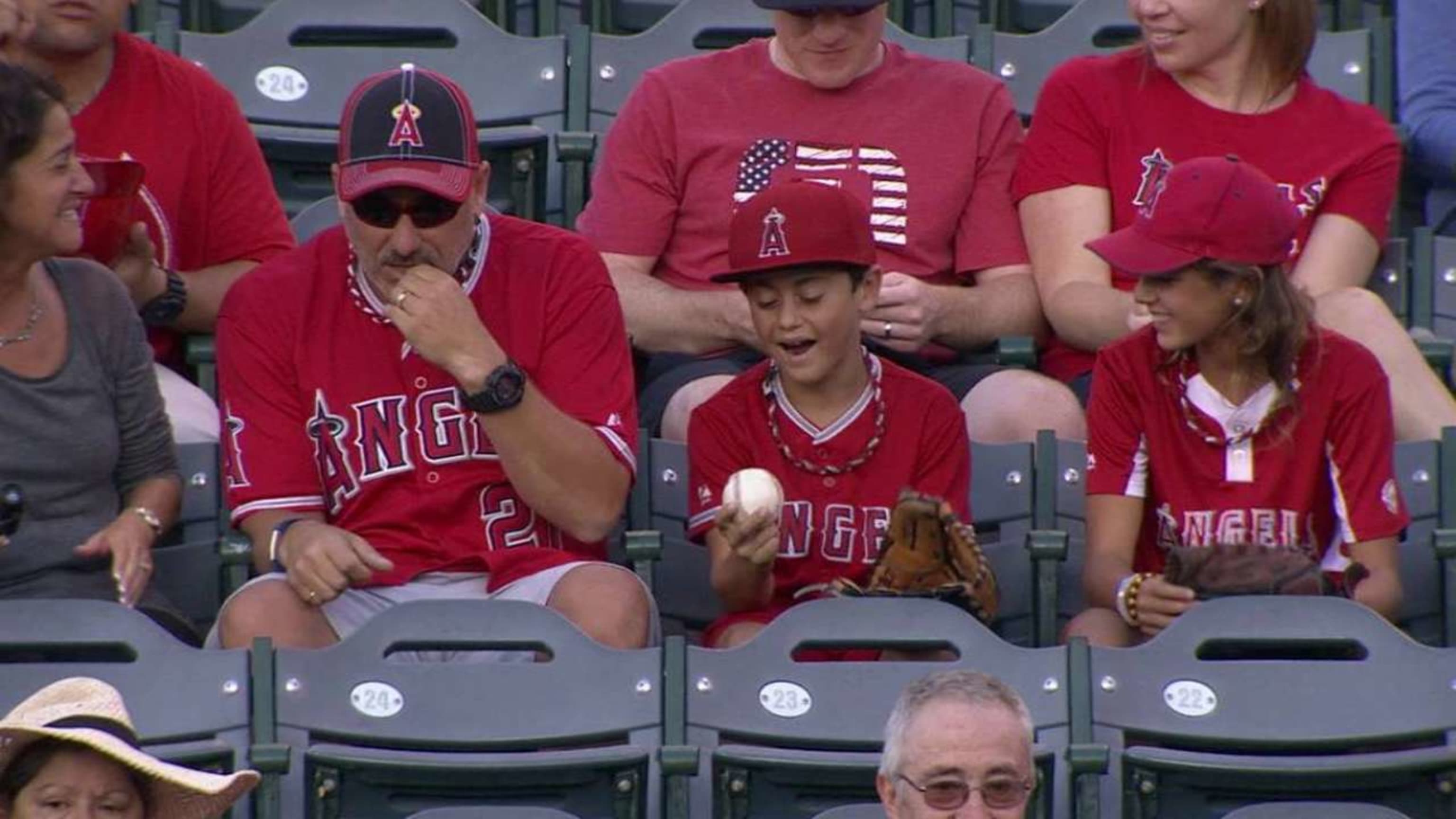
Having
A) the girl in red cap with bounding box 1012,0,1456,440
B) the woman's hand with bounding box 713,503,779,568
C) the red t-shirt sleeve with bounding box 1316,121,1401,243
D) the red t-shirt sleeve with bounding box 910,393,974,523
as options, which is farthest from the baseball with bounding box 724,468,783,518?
the red t-shirt sleeve with bounding box 1316,121,1401,243

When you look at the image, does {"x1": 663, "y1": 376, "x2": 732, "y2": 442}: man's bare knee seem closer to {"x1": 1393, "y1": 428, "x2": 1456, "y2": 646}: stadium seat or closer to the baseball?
the baseball

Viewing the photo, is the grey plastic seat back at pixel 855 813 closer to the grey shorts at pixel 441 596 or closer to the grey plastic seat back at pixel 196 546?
the grey shorts at pixel 441 596

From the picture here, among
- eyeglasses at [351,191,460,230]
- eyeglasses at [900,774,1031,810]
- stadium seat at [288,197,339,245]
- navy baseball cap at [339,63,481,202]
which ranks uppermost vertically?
navy baseball cap at [339,63,481,202]

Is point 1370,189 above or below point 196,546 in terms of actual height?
above

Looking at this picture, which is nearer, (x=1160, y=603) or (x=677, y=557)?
(x=1160, y=603)

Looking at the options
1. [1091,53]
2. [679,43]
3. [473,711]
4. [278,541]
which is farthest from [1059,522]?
[679,43]

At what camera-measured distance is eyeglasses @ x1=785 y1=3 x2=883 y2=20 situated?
5.39 metres

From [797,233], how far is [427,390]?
2.15 ft

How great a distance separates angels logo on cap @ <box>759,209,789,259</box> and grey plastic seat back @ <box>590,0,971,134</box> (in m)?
1.31

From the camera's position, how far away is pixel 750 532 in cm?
437

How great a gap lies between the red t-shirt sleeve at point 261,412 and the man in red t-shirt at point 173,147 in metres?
0.36

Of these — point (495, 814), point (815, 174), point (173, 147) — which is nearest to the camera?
point (495, 814)

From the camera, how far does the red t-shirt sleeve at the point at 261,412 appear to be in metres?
4.62

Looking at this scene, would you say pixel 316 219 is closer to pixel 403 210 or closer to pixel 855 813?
pixel 403 210
